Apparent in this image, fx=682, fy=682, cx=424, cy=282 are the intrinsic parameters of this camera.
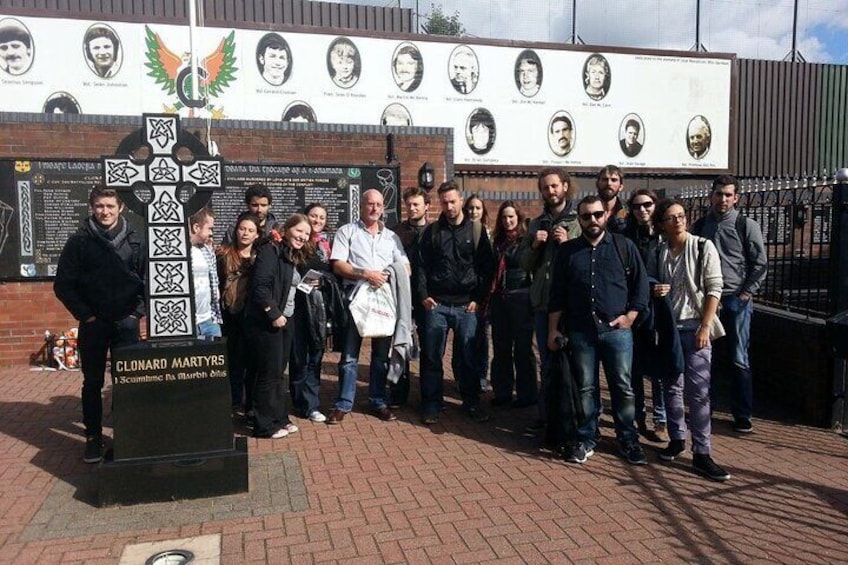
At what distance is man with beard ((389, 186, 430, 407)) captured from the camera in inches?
222

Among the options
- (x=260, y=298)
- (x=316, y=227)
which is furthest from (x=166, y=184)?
(x=316, y=227)

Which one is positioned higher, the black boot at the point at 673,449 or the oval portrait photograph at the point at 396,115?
the oval portrait photograph at the point at 396,115

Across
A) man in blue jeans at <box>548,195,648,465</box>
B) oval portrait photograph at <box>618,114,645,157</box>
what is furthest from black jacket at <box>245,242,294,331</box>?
oval portrait photograph at <box>618,114,645,157</box>

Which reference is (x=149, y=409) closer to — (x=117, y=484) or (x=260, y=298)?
(x=117, y=484)

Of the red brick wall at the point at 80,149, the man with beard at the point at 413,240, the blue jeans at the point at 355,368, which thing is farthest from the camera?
the red brick wall at the point at 80,149

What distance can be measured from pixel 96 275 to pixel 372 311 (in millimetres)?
1995

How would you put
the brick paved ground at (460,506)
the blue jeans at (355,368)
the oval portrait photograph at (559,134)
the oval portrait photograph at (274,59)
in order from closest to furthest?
the brick paved ground at (460,506) → the blue jeans at (355,368) → the oval portrait photograph at (274,59) → the oval portrait photograph at (559,134)

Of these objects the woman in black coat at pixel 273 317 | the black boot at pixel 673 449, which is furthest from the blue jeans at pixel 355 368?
the black boot at pixel 673 449

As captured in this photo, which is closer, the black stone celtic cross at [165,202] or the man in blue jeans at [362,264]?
the black stone celtic cross at [165,202]

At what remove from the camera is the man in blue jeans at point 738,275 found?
17.2ft

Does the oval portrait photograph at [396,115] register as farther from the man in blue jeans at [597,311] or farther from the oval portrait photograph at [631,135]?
the man in blue jeans at [597,311]

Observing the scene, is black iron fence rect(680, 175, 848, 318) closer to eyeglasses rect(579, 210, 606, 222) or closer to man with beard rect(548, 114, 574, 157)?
eyeglasses rect(579, 210, 606, 222)

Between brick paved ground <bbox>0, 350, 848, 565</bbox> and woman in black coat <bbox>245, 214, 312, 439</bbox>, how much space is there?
0.24 m

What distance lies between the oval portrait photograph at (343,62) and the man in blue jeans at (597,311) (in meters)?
8.45
